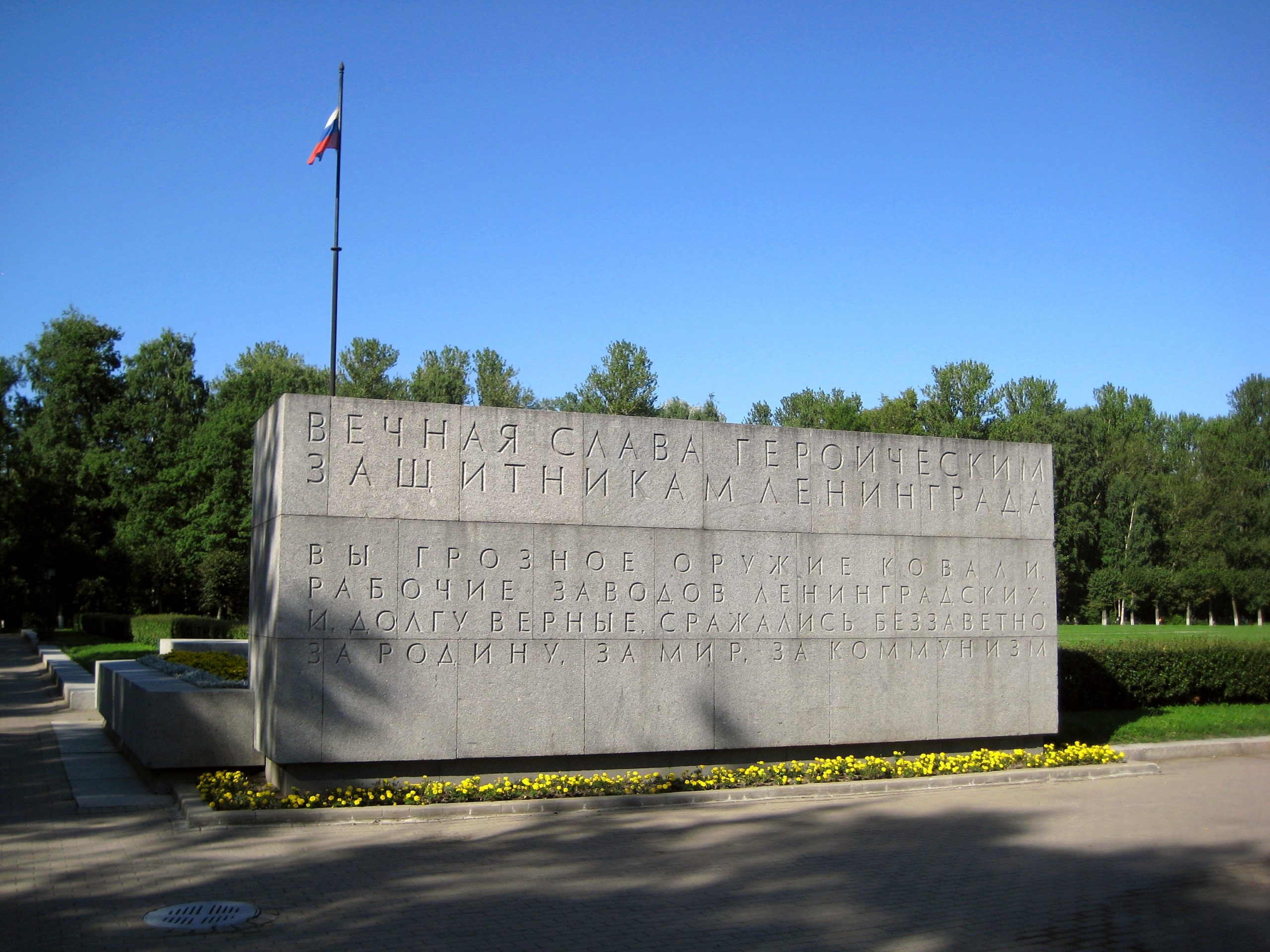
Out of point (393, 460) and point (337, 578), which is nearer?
point (337, 578)

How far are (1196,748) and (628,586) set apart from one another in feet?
30.3

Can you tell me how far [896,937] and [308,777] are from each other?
6230 mm

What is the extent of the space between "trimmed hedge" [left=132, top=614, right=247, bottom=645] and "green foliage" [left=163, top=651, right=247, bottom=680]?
11.7 meters

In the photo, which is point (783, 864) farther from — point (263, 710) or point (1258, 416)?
point (1258, 416)

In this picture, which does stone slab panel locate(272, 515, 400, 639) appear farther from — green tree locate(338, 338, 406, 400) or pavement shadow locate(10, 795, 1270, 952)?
green tree locate(338, 338, 406, 400)

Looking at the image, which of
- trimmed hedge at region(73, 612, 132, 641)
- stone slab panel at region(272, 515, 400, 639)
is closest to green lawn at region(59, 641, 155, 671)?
trimmed hedge at region(73, 612, 132, 641)

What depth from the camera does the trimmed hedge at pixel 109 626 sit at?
41312mm

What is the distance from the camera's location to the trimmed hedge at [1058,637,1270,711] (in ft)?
62.4

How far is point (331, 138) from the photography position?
66.5 feet

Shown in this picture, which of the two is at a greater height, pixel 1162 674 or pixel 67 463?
pixel 67 463

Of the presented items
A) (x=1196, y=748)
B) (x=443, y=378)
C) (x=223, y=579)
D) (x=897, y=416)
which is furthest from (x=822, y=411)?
(x=1196, y=748)

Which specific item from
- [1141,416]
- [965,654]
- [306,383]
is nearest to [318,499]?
[965,654]

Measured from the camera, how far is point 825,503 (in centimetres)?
1319

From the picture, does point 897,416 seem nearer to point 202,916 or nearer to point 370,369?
point 370,369
